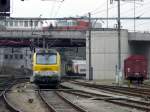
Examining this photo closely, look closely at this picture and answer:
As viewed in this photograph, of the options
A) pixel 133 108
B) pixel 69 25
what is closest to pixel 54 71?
pixel 133 108

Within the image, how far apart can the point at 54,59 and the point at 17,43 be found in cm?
5059

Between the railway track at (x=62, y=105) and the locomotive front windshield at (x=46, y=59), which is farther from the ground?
the locomotive front windshield at (x=46, y=59)

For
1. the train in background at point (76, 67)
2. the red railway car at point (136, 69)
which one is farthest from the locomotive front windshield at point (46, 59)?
the train in background at point (76, 67)

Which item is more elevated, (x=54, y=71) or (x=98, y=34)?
(x=98, y=34)

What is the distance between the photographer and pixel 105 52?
70.6 m

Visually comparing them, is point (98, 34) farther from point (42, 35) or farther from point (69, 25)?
point (69, 25)

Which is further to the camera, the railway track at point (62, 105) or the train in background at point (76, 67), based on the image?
the train in background at point (76, 67)

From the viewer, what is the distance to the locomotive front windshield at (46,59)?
39812mm

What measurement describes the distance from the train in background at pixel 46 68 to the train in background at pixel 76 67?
157 feet

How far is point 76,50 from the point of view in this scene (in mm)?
115000

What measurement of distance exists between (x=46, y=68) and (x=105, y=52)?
3166 cm

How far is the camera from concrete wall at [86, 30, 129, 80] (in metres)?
69.8

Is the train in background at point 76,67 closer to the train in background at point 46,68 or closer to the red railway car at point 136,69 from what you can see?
the red railway car at point 136,69

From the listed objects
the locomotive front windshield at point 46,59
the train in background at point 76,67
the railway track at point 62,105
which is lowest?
the railway track at point 62,105
